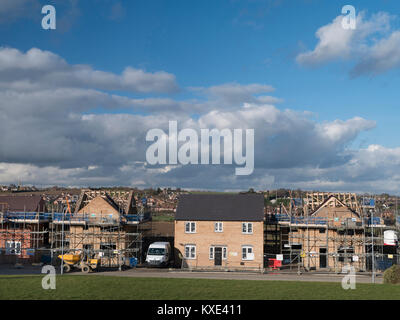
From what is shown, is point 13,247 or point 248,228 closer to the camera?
point 248,228

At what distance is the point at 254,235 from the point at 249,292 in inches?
786

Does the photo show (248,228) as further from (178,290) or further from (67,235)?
(178,290)

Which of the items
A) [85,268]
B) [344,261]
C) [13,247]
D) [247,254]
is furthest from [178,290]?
[13,247]

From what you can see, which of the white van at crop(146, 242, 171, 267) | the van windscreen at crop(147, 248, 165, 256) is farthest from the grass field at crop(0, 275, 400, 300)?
the van windscreen at crop(147, 248, 165, 256)

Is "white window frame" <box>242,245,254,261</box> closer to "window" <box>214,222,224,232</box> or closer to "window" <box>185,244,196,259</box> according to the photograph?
"window" <box>214,222,224,232</box>

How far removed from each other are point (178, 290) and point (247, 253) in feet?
68.5

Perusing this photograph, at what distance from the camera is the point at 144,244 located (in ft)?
188

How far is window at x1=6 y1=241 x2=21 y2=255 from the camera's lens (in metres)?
48.3

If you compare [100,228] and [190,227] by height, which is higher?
[190,227]

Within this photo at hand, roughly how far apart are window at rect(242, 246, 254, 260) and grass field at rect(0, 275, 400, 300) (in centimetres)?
1488

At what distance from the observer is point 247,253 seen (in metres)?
46.6

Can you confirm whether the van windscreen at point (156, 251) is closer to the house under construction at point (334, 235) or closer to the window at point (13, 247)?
the house under construction at point (334, 235)
